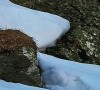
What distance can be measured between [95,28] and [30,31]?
14.5 ft

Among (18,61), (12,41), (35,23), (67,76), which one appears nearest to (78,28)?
(35,23)

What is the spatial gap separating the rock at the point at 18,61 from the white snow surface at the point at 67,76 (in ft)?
1.62

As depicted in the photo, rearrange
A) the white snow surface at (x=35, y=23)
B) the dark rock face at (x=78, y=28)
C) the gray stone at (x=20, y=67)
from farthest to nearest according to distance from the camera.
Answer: the dark rock face at (x=78, y=28), the white snow surface at (x=35, y=23), the gray stone at (x=20, y=67)

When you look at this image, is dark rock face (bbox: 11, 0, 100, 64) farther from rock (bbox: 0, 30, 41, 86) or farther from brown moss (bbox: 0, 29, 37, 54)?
rock (bbox: 0, 30, 41, 86)

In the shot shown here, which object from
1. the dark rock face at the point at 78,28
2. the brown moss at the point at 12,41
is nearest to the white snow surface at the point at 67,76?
the brown moss at the point at 12,41

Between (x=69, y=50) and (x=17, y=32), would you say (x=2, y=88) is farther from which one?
(x=69, y=50)

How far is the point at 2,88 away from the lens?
8.87 metres

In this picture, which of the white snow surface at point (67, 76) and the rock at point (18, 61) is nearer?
the rock at point (18, 61)

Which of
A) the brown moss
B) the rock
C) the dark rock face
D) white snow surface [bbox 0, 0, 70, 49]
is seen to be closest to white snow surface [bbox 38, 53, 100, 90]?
the rock

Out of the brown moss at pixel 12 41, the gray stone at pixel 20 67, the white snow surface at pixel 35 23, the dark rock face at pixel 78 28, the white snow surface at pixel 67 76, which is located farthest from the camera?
the dark rock face at pixel 78 28

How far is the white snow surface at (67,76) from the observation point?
11.3 meters

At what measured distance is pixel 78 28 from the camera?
1859cm

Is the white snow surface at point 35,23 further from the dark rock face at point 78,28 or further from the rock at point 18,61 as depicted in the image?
the rock at point 18,61

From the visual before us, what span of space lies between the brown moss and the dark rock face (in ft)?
13.6
